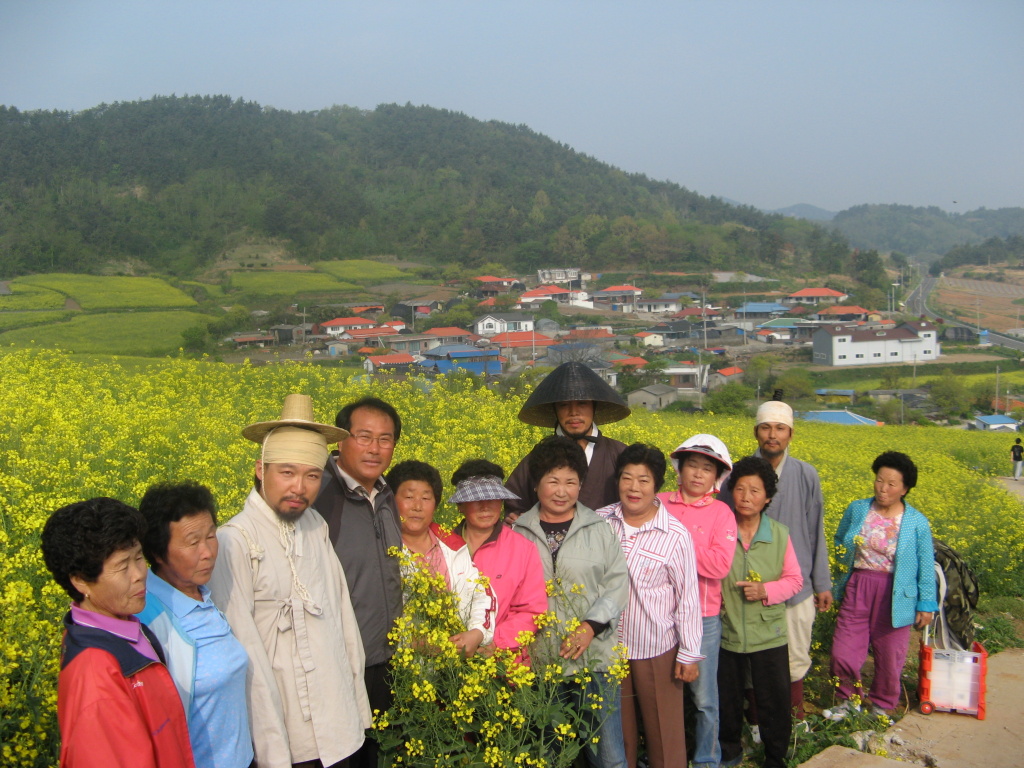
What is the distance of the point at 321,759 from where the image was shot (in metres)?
2.24

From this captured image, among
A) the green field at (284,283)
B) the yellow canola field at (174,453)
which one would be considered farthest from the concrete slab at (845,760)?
the green field at (284,283)

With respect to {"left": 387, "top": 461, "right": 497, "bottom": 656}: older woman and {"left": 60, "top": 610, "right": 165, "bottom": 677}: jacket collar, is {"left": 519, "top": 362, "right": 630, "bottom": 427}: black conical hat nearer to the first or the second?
{"left": 387, "top": 461, "right": 497, "bottom": 656}: older woman

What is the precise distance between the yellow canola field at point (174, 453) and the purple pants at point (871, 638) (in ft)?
6.05

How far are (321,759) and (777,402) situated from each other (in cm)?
265

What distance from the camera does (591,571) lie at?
282 centimetres

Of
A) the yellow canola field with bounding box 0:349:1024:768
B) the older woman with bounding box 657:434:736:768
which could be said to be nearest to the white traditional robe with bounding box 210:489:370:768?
the yellow canola field with bounding box 0:349:1024:768

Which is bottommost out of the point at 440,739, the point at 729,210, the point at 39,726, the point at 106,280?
the point at 440,739

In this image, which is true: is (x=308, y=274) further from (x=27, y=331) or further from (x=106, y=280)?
(x=27, y=331)

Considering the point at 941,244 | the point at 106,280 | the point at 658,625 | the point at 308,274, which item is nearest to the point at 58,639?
the point at 658,625

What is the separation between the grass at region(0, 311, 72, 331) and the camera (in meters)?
24.4

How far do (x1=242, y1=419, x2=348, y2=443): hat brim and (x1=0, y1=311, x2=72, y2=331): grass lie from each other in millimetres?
26147

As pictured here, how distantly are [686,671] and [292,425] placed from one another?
1794mm

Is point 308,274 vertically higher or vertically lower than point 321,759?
higher

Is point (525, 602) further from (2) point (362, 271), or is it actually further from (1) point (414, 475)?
(2) point (362, 271)
